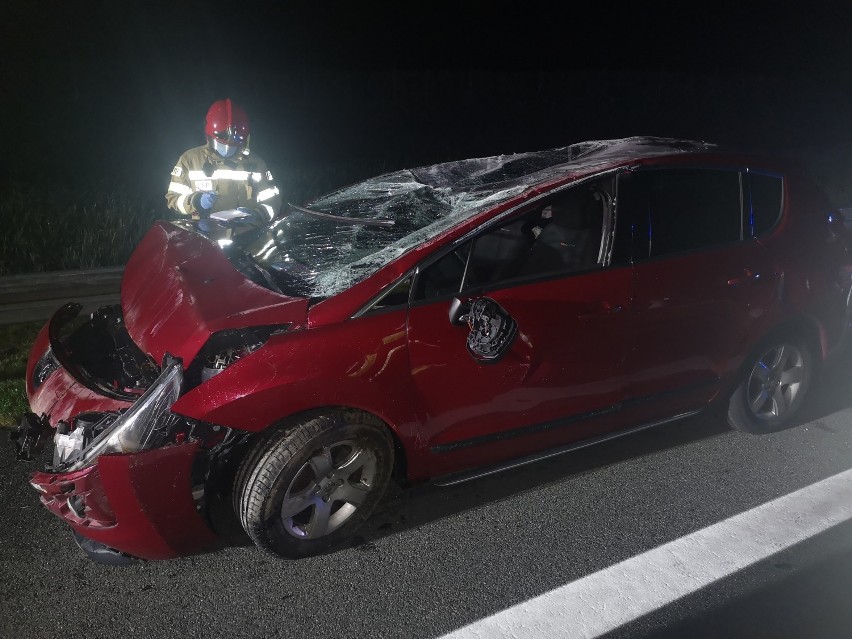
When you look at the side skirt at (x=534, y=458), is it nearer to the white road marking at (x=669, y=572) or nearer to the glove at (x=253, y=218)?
the white road marking at (x=669, y=572)

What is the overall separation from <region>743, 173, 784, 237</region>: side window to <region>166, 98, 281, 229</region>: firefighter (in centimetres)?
311

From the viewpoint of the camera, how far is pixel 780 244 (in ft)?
12.5

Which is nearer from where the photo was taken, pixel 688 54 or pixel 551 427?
pixel 551 427

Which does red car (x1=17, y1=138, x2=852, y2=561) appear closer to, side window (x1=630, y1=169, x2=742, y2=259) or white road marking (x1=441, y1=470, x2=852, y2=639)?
side window (x1=630, y1=169, x2=742, y2=259)

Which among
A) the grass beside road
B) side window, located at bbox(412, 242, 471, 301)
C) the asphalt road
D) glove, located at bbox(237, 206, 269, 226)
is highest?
side window, located at bbox(412, 242, 471, 301)

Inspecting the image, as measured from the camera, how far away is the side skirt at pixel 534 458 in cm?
324

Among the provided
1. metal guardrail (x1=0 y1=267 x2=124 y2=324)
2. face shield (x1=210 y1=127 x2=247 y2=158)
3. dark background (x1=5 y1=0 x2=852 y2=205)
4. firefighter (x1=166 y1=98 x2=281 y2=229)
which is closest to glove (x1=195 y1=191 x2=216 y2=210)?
firefighter (x1=166 y1=98 x2=281 y2=229)

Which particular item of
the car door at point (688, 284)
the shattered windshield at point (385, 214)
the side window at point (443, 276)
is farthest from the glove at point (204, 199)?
the car door at point (688, 284)

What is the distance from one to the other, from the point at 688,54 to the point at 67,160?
25513 millimetres

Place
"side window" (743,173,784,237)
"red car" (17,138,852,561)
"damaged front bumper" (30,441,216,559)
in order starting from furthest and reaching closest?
"side window" (743,173,784,237), "red car" (17,138,852,561), "damaged front bumper" (30,441,216,559)

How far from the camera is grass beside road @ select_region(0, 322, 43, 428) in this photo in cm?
425

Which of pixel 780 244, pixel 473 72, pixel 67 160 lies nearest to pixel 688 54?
pixel 473 72

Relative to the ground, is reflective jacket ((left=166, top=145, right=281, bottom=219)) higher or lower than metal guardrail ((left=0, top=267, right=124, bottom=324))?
higher

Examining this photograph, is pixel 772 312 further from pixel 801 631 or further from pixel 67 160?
pixel 67 160
